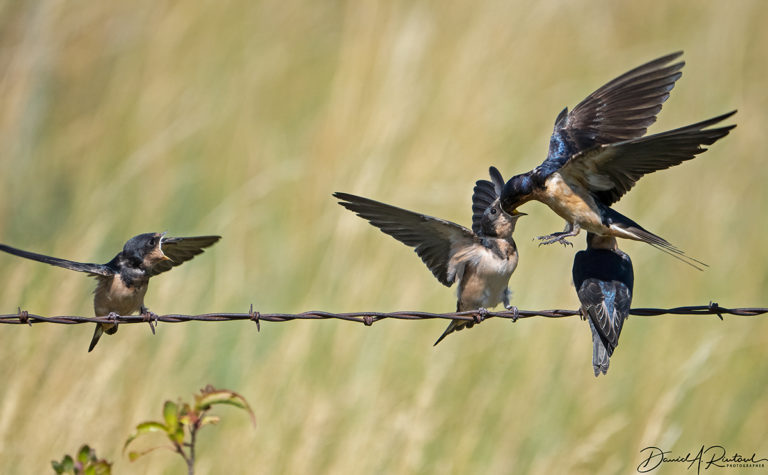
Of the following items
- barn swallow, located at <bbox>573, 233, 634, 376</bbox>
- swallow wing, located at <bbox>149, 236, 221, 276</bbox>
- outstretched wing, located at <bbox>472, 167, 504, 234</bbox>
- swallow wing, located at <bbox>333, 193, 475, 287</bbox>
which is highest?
outstretched wing, located at <bbox>472, 167, 504, 234</bbox>

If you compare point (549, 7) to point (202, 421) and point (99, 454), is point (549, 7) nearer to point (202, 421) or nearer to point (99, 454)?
point (99, 454)

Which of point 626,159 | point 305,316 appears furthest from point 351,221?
point 626,159

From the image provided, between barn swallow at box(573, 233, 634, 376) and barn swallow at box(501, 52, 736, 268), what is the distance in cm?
37

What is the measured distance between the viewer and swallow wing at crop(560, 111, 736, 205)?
12.3ft

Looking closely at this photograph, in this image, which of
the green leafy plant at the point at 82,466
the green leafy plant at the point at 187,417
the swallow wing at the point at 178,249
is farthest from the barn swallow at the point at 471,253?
the green leafy plant at the point at 82,466

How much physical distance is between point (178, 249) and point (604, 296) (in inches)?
81.7

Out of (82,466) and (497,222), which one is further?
(497,222)

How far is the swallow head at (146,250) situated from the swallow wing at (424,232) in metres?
0.94

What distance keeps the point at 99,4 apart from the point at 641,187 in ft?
14.7

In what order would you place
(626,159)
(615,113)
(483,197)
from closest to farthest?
(626,159), (615,113), (483,197)

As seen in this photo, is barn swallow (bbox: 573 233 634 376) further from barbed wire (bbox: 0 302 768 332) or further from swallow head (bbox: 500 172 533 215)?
swallow head (bbox: 500 172 533 215)

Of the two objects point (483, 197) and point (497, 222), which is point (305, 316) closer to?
point (497, 222)

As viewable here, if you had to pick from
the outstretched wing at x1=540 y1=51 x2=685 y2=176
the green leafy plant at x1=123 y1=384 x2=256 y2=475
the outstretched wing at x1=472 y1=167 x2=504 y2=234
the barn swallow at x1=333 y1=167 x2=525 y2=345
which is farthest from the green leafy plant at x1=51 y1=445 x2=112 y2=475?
the outstretched wing at x1=472 y1=167 x2=504 y2=234

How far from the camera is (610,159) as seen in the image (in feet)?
13.6
